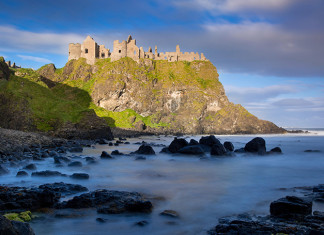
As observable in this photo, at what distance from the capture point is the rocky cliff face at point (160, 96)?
3846 inches

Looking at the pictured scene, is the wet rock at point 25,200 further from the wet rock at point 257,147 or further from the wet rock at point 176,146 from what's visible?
the wet rock at point 257,147

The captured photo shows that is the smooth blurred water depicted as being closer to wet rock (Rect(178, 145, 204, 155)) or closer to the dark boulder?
wet rock (Rect(178, 145, 204, 155))

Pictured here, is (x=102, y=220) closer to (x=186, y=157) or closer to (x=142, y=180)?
(x=142, y=180)

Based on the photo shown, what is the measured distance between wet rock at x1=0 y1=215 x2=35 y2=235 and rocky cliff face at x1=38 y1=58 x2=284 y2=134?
86812 mm

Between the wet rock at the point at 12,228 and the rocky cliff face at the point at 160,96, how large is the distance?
8681 centimetres

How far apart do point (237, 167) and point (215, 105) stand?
3590 inches

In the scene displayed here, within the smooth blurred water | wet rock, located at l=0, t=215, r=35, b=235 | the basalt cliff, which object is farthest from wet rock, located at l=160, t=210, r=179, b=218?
the basalt cliff

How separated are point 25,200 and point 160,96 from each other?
332ft

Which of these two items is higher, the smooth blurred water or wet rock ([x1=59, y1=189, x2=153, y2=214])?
wet rock ([x1=59, y1=189, x2=153, y2=214])

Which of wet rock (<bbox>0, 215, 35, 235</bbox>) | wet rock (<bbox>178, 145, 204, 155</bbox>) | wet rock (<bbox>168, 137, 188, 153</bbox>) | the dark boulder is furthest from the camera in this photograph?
the dark boulder

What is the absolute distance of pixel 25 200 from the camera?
6824 mm

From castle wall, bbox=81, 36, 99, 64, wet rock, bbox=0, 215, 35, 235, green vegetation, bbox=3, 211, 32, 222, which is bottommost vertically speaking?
green vegetation, bbox=3, 211, 32, 222

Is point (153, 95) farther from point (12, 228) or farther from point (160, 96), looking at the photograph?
point (12, 228)

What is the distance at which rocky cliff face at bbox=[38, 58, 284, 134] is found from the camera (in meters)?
97.7
